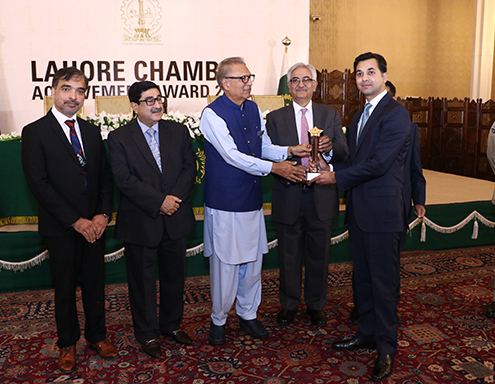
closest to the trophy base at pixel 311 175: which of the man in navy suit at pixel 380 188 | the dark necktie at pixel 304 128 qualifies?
→ the man in navy suit at pixel 380 188

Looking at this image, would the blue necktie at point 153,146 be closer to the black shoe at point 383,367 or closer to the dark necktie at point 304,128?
the dark necktie at point 304,128

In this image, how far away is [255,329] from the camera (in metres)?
3.22

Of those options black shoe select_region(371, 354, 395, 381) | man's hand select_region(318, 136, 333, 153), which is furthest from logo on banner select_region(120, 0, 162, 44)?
black shoe select_region(371, 354, 395, 381)

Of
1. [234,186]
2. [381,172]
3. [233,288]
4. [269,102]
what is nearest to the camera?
[381,172]

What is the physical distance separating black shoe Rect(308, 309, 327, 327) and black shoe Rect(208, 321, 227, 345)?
68 cm

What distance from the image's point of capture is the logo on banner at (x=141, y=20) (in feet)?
27.5

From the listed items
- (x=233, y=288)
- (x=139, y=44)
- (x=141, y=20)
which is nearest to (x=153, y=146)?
(x=233, y=288)

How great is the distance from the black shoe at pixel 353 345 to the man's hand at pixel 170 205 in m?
1.31

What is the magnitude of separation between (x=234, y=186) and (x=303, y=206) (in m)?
0.56

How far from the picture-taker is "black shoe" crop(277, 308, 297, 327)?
11.2ft

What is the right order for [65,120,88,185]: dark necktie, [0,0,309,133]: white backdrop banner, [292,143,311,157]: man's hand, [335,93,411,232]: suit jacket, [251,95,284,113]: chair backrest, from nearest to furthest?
[335,93,411,232]: suit jacket, [65,120,88,185]: dark necktie, [292,143,311,157]: man's hand, [251,95,284,113]: chair backrest, [0,0,309,133]: white backdrop banner

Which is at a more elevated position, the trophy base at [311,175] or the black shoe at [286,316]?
the trophy base at [311,175]

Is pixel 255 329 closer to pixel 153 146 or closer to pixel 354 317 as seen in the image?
pixel 354 317

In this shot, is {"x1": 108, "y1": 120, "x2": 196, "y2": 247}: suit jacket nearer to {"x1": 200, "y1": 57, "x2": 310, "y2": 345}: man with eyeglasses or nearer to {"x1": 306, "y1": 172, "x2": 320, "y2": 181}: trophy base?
{"x1": 200, "y1": 57, "x2": 310, "y2": 345}: man with eyeglasses
